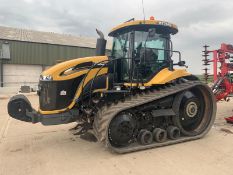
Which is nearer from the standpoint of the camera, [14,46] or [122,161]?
[122,161]

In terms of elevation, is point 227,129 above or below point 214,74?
below

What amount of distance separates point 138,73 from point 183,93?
4.09 feet

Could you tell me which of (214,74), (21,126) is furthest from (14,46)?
(214,74)

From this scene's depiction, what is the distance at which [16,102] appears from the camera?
18.7 ft

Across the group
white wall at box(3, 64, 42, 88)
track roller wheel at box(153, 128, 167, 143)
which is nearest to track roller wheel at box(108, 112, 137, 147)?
track roller wheel at box(153, 128, 167, 143)

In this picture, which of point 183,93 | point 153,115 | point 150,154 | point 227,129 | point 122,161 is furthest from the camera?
point 227,129

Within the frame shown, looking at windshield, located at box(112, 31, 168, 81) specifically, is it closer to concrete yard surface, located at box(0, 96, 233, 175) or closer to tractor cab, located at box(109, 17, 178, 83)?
tractor cab, located at box(109, 17, 178, 83)

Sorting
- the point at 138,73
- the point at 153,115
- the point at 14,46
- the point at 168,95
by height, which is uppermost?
the point at 14,46

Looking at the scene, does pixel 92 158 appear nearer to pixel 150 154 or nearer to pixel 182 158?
pixel 150 154

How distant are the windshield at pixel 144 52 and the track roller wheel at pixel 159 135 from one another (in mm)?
1204

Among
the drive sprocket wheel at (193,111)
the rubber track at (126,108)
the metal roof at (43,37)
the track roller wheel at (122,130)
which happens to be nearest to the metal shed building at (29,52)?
the metal roof at (43,37)

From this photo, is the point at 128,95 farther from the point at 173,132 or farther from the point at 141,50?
the point at 173,132

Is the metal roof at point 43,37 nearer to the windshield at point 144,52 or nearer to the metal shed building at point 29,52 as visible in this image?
the metal shed building at point 29,52

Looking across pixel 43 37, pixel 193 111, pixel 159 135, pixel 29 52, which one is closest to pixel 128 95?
pixel 159 135
